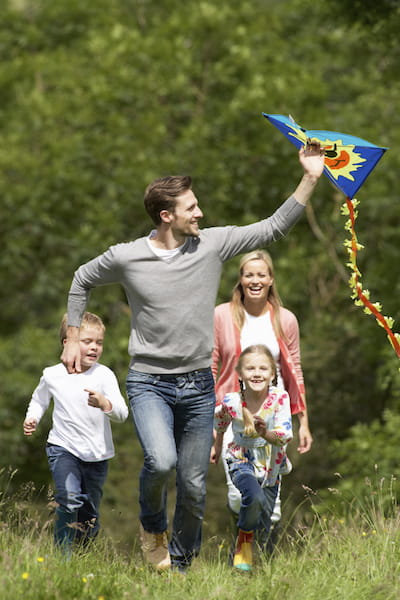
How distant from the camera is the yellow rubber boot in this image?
197 inches

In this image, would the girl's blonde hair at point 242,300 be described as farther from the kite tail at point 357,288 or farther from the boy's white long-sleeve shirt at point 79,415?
the boy's white long-sleeve shirt at point 79,415

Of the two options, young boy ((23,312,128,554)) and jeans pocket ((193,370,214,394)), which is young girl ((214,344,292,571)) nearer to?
jeans pocket ((193,370,214,394))

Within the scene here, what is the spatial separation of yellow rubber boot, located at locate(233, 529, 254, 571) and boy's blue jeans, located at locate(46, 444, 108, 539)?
0.75 meters

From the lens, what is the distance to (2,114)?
21.8 metres

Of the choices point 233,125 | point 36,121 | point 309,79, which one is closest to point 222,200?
point 233,125

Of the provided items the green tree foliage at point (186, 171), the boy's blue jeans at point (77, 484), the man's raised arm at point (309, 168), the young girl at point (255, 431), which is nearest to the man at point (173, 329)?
the man's raised arm at point (309, 168)

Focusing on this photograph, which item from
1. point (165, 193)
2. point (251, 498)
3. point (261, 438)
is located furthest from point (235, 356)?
point (165, 193)

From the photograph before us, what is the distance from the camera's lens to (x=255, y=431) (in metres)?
5.28

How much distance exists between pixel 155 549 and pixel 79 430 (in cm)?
75

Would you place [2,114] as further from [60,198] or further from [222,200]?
[222,200]

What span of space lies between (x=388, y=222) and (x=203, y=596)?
14.6 metres

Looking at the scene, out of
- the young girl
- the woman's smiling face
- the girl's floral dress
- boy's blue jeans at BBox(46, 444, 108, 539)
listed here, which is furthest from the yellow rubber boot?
the woman's smiling face

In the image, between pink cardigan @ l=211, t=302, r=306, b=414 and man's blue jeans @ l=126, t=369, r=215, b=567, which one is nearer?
man's blue jeans @ l=126, t=369, r=215, b=567

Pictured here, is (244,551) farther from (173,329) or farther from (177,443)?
(173,329)
